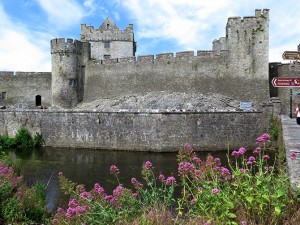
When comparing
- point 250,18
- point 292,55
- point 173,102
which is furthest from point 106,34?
point 292,55

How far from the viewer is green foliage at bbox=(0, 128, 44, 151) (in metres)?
17.6

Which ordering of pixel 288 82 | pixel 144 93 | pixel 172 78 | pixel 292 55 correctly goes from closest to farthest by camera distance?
pixel 292 55, pixel 288 82, pixel 172 78, pixel 144 93

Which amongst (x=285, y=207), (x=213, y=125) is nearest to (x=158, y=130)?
(x=213, y=125)

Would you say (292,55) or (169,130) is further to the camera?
(169,130)

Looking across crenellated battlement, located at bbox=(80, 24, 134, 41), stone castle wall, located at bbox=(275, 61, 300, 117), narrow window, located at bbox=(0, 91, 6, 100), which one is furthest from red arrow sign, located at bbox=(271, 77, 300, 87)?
narrow window, located at bbox=(0, 91, 6, 100)

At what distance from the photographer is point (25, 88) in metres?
26.6

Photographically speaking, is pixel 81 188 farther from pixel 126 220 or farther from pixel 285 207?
pixel 285 207

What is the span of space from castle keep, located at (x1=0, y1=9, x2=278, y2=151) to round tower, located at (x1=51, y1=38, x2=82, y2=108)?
0.07 m

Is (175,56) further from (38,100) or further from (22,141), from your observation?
(38,100)

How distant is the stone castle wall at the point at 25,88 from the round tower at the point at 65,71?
2.30 metres

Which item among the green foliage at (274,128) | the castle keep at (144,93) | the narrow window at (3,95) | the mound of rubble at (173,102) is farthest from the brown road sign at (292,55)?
the narrow window at (3,95)

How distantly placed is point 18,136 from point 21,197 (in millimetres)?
13102

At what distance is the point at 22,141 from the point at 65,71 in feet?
24.8

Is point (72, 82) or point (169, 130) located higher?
point (72, 82)
